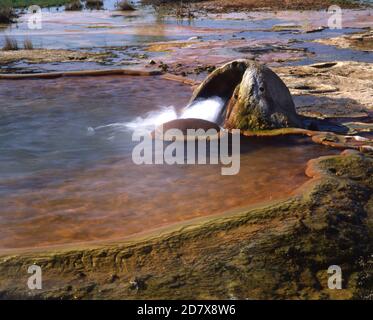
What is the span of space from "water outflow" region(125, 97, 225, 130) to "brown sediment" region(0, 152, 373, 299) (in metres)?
3.01

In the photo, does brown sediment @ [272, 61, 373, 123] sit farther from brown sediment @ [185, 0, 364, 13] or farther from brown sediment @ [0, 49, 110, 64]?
brown sediment @ [185, 0, 364, 13]

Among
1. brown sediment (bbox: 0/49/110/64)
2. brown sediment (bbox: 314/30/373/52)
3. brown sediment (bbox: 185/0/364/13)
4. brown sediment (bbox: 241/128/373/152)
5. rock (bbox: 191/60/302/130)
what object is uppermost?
brown sediment (bbox: 185/0/364/13)

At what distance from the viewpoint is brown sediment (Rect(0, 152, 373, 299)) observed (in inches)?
114

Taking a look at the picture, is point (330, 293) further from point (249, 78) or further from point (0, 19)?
point (0, 19)

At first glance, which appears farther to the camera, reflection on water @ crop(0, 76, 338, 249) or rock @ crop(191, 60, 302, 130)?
rock @ crop(191, 60, 302, 130)

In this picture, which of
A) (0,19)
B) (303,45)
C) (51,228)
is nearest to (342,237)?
(51,228)

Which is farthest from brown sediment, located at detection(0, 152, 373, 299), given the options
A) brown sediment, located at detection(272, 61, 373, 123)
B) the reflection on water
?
brown sediment, located at detection(272, 61, 373, 123)

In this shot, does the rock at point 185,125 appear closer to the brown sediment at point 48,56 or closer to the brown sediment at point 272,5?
the brown sediment at point 48,56

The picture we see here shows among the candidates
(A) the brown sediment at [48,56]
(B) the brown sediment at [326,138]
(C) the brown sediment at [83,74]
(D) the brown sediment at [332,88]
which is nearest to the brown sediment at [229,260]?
(B) the brown sediment at [326,138]

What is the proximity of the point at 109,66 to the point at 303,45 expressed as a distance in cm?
528

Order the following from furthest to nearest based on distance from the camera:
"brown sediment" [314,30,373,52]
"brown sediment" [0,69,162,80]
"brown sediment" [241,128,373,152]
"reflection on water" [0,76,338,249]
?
"brown sediment" [314,30,373,52], "brown sediment" [0,69,162,80], "brown sediment" [241,128,373,152], "reflection on water" [0,76,338,249]

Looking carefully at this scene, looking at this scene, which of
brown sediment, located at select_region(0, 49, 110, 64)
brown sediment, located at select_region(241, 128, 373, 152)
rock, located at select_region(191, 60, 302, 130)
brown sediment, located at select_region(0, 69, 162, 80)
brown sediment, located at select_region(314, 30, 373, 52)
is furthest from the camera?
brown sediment, located at select_region(314, 30, 373, 52)

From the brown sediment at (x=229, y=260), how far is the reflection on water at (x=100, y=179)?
37 cm

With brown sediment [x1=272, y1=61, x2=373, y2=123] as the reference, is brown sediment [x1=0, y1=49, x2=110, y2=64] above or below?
above
